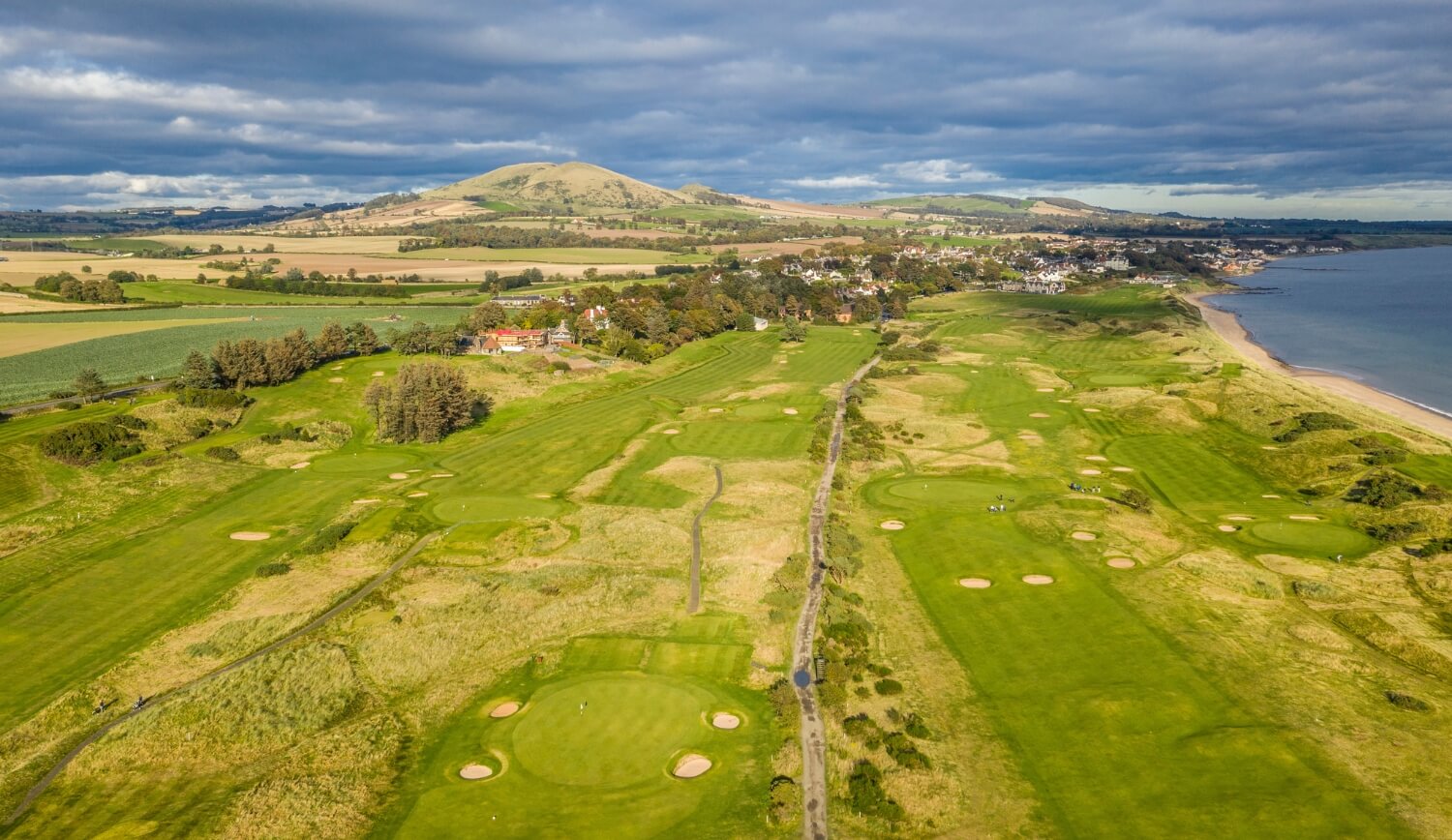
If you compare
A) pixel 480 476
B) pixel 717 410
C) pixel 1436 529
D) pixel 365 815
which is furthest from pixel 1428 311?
pixel 365 815

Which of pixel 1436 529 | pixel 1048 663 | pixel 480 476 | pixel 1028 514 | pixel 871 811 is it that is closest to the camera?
pixel 871 811

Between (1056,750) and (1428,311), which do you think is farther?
(1428,311)

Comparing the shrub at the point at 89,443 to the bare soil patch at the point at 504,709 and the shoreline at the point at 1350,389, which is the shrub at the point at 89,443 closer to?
the bare soil patch at the point at 504,709

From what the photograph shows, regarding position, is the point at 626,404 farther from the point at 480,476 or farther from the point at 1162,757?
the point at 1162,757

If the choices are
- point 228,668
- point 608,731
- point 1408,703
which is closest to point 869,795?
point 608,731

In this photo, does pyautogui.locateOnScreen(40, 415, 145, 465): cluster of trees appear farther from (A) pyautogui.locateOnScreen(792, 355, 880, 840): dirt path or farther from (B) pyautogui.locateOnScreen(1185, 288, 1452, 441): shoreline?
(B) pyautogui.locateOnScreen(1185, 288, 1452, 441): shoreline

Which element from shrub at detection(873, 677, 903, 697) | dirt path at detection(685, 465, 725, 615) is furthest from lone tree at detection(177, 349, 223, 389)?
shrub at detection(873, 677, 903, 697)

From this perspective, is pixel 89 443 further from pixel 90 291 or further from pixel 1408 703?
pixel 90 291
